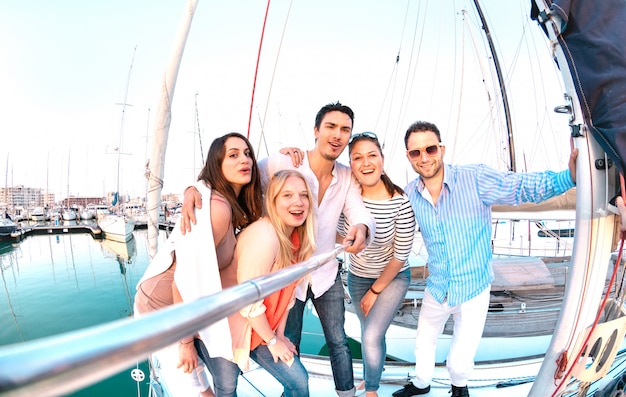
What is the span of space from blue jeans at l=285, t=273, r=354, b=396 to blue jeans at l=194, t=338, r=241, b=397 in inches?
24.9

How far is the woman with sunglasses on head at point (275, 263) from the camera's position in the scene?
1824mm

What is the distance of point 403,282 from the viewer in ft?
8.56

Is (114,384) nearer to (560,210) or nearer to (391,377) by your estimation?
(391,377)

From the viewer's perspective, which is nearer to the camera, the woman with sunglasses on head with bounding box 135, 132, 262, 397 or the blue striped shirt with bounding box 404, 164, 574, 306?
the woman with sunglasses on head with bounding box 135, 132, 262, 397

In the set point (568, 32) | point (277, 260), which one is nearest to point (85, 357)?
point (277, 260)

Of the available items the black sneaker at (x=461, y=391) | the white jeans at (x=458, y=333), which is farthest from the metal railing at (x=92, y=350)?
the black sneaker at (x=461, y=391)

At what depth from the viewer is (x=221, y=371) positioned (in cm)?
194

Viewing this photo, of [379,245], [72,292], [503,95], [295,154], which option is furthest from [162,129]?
[72,292]

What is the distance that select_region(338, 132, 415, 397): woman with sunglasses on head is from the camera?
2457 millimetres

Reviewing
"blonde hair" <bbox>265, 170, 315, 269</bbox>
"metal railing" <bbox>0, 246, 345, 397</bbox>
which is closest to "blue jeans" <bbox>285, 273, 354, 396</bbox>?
"blonde hair" <bbox>265, 170, 315, 269</bbox>

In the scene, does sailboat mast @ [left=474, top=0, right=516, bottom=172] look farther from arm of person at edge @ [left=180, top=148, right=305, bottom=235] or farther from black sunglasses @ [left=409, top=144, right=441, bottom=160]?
arm of person at edge @ [left=180, top=148, right=305, bottom=235]

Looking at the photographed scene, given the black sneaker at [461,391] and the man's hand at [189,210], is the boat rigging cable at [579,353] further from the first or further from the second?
the man's hand at [189,210]

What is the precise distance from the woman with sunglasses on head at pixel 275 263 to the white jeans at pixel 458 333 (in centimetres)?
112

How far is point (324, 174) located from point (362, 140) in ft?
1.29
